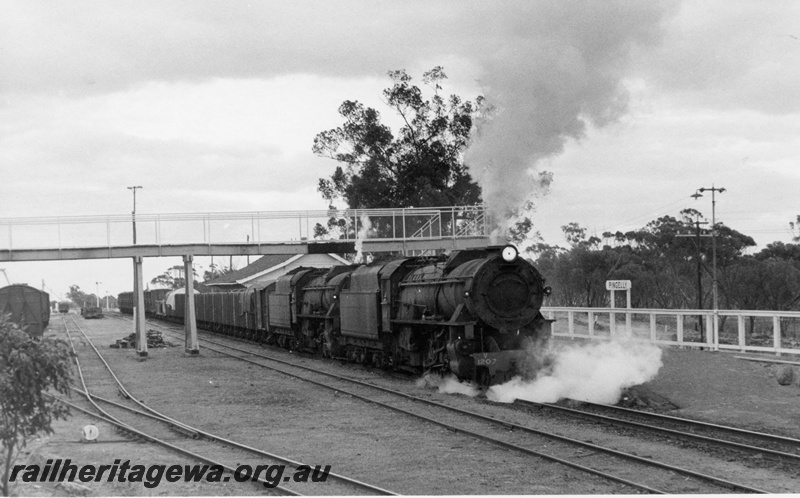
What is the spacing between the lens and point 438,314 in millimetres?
18234

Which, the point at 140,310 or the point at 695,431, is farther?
the point at 140,310

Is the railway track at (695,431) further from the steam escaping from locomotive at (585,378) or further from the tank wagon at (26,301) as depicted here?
the tank wagon at (26,301)

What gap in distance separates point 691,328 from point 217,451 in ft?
131

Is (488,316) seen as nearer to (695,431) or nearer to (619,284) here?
(695,431)

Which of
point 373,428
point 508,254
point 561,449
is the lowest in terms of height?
point 373,428

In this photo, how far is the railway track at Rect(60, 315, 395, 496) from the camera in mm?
9481

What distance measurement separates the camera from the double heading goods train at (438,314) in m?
16.8

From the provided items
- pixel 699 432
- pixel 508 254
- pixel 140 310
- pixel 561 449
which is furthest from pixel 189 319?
pixel 699 432

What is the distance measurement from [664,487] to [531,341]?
27.1 ft

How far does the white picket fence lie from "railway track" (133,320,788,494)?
8.57 meters

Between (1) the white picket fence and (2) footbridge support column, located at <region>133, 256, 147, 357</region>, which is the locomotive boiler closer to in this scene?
(1) the white picket fence

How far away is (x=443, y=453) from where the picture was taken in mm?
11180

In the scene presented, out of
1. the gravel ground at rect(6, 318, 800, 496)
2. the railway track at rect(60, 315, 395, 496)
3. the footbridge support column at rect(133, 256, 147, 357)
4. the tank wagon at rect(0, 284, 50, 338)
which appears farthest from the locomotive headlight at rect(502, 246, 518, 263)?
the tank wagon at rect(0, 284, 50, 338)

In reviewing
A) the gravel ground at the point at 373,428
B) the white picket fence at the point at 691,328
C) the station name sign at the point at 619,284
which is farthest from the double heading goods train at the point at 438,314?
the station name sign at the point at 619,284
